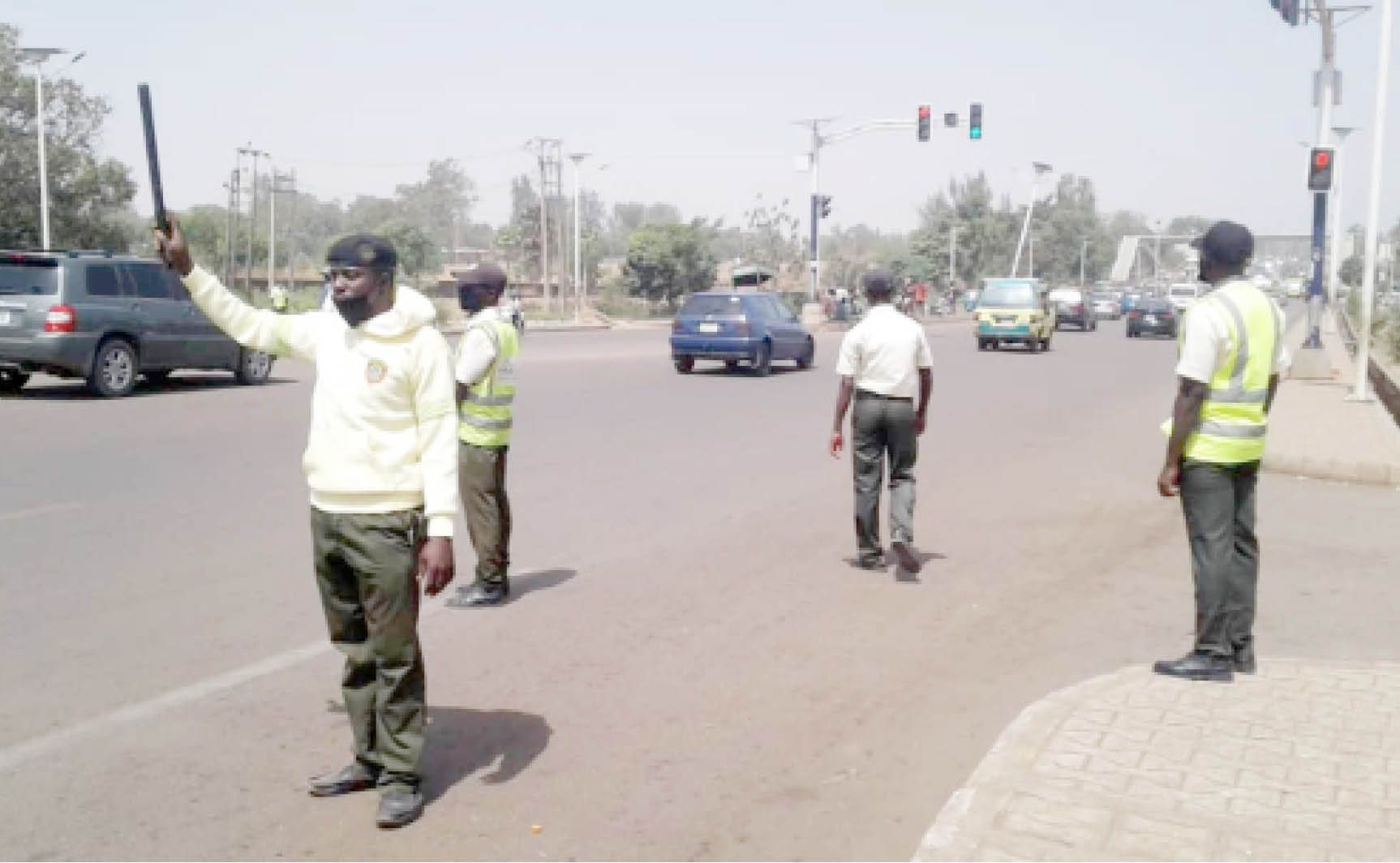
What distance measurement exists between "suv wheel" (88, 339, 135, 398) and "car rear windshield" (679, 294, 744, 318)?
392 inches

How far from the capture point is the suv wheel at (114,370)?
15977 mm

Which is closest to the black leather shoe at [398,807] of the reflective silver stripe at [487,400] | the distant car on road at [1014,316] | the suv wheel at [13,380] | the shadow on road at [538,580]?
the shadow on road at [538,580]

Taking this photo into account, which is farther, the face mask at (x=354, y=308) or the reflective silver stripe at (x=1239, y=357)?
the reflective silver stripe at (x=1239, y=357)

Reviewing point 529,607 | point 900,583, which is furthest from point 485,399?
point 900,583

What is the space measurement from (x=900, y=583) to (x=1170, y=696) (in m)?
2.36

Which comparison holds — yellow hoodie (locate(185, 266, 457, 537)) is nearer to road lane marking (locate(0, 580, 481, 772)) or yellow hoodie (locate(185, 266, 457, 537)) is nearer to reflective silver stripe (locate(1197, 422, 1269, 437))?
road lane marking (locate(0, 580, 481, 772))

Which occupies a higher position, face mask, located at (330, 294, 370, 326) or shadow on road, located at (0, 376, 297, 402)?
face mask, located at (330, 294, 370, 326)

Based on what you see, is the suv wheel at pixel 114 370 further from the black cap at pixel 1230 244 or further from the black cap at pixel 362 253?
the black cap at pixel 1230 244

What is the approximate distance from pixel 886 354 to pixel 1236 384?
94.4 inches

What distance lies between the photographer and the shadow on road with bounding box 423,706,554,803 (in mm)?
4402

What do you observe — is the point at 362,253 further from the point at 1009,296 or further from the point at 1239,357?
the point at 1009,296

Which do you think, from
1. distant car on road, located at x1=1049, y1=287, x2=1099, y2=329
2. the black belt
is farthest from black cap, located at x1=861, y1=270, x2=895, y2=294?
distant car on road, located at x1=1049, y1=287, x2=1099, y2=329

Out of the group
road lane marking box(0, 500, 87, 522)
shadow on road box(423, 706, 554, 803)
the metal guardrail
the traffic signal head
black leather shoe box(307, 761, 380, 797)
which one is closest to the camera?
black leather shoe box(307, 761, 380, 797)

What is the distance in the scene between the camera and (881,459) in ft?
24.9
